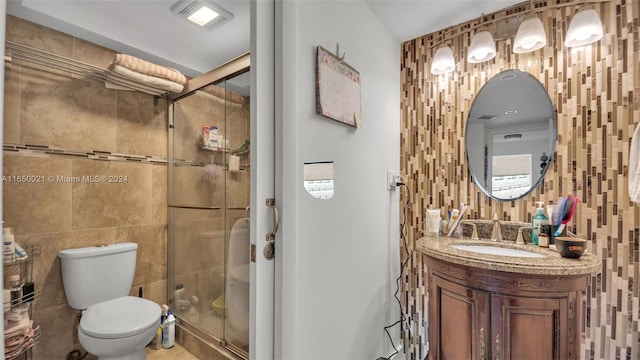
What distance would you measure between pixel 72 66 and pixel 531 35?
2754 millimetres

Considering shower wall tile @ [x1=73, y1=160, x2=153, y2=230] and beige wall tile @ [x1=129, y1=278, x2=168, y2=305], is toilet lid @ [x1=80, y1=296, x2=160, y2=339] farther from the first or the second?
shower wall tile @ [x1=73, y1=160, x2=153, y2=230]

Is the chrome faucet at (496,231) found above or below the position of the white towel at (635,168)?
below

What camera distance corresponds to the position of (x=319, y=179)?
1.31 metres

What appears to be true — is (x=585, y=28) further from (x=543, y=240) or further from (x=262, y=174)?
(x=262, y=174)

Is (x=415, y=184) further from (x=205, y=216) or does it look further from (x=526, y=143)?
(x=205, y=216)

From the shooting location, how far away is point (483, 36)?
1.75m

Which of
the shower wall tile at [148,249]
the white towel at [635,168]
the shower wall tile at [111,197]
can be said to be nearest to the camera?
the white towel at [635,168]

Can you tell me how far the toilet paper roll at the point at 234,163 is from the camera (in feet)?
6.45

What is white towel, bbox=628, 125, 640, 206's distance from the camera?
138 cm

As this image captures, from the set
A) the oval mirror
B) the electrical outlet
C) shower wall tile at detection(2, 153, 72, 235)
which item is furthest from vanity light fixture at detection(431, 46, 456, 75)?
shower wall tile at detection(2, 153, 72, 235)

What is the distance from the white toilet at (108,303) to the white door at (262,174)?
101cm

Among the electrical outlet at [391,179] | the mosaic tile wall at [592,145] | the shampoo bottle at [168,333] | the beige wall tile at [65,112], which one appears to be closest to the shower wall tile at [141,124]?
the beige wall tile at [65,112]

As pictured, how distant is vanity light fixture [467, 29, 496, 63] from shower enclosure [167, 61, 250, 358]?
1.39 meters

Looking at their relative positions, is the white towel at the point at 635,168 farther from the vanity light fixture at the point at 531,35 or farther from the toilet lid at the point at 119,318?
the toilet lid at the point at 119,318
